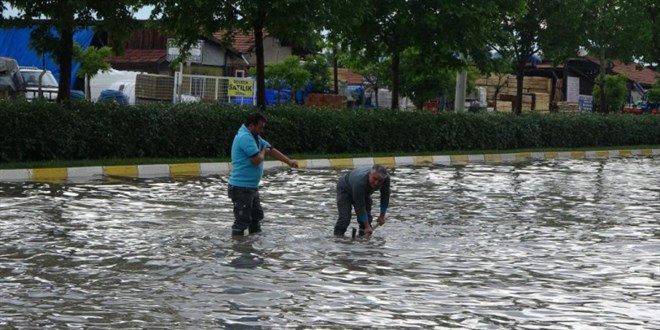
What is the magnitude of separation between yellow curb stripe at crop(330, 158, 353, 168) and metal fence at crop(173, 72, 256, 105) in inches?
428

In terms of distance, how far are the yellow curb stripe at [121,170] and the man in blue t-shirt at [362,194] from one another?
862cm

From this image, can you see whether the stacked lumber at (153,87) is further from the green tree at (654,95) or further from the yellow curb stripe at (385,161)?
the green tree at (654,95)

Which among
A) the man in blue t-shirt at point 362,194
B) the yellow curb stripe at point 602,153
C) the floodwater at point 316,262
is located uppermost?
the man in blue t-shirt at point 362,194

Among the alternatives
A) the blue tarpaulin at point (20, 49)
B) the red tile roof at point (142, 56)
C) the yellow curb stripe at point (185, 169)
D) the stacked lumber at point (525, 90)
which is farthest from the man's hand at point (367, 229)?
the stacked lumber at point (525, 90)

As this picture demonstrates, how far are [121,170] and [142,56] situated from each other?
31.6 meters

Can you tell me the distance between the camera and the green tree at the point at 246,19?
26.3 meters

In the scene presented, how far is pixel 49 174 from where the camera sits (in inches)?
782

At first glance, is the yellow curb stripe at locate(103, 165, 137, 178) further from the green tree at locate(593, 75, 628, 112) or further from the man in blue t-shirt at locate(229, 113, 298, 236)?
the green tree at locate(593, 75, 628, 112)

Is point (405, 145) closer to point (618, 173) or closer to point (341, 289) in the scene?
point (618, 173)

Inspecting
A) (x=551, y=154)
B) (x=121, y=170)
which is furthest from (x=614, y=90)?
(x=121, y=170)

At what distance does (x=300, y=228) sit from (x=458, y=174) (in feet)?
36.7

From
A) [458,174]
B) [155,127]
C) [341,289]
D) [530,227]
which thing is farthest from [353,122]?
[341,289]

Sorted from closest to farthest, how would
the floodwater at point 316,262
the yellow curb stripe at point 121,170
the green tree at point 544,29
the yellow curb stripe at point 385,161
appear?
the floodwater at point 316,262, the yellow curb stripe at point 121,170, the yellow curb stripe at point 385,161, the green tree at point 544,29

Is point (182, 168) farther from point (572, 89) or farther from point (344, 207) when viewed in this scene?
point (572, 89)
